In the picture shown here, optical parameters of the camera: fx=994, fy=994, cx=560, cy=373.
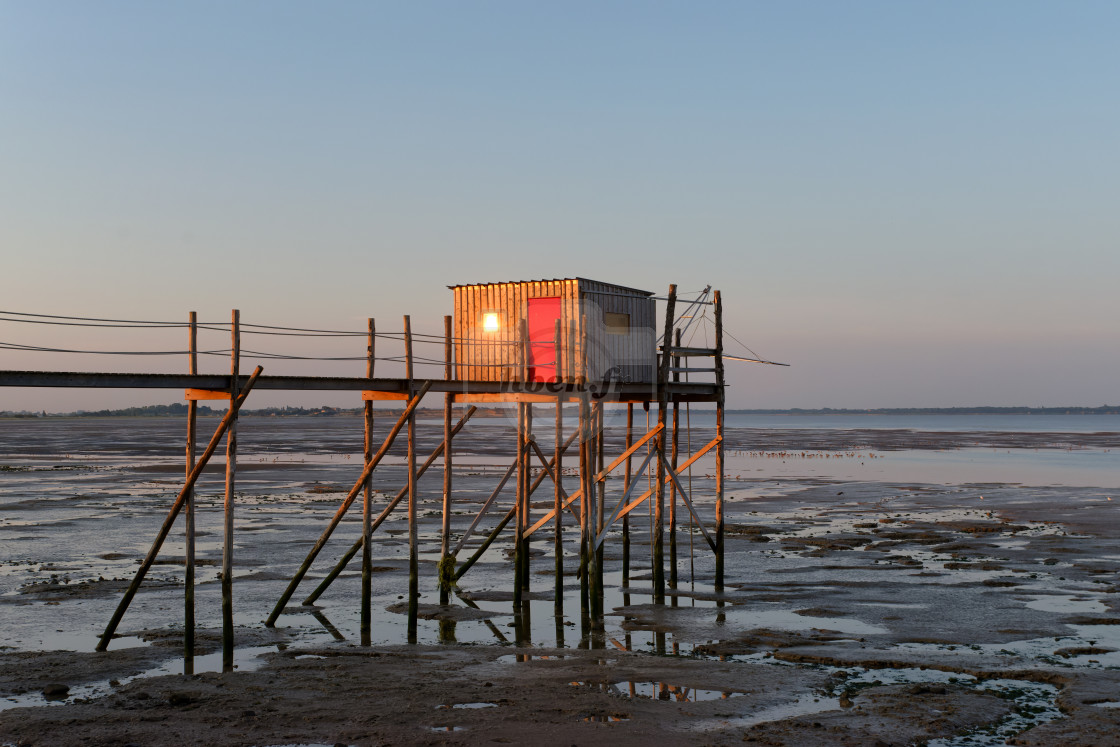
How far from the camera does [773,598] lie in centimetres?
2208

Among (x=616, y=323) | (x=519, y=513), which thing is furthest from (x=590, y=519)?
(x=616, y=323)

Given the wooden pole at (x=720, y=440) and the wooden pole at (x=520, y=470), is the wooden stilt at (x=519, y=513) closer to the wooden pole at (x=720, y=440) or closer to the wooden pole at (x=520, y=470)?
the wooden pole at (x=520, y=470)

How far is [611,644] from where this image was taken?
18094 millimetres

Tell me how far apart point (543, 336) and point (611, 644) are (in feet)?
26.2

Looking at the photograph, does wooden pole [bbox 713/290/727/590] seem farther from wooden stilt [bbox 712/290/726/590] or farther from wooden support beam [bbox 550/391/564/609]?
wooden support beam [bbox 550/391/564/609]

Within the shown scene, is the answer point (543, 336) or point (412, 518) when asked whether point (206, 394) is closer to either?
point (412, 518)

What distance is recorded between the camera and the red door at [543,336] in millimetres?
23250

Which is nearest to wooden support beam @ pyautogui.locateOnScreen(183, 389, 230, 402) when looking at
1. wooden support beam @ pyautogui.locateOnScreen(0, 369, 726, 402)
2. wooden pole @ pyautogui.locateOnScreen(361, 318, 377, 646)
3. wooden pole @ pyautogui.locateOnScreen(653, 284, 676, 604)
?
wooden support beam @ pyautogui.locateOnScreen(0, 369, 726, 402)

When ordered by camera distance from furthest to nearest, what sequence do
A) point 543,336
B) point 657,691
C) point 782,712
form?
point 543,336, point 657,691, point 782,712

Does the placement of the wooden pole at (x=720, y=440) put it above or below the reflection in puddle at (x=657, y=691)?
above

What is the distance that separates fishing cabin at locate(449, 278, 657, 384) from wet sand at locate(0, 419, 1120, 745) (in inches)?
205

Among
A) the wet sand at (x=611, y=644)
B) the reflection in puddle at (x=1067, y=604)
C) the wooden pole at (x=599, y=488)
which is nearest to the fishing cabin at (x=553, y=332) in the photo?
the wooden pole at (x=599, y=488)

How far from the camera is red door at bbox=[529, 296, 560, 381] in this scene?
2325cm

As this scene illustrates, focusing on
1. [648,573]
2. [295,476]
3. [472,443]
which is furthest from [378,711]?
[472,443]
